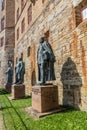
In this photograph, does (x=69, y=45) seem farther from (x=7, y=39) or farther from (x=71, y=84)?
(x=7, y=39)

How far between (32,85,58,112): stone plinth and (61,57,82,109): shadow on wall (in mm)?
772

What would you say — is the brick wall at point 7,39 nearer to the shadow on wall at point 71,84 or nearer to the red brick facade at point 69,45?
the red brick facade at point 69,45

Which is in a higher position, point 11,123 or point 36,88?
point 36,88

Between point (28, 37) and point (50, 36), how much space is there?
19.2 ft

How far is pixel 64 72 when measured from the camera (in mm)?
8773

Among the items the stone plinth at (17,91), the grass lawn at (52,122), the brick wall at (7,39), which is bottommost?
the grass lawn at (52,122)

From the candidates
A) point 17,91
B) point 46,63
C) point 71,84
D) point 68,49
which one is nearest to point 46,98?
point 71,84

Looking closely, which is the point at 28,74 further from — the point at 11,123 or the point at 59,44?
the point at 11,123

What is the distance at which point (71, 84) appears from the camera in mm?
8062

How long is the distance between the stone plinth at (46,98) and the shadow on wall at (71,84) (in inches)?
30.4

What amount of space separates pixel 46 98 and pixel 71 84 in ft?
4.27

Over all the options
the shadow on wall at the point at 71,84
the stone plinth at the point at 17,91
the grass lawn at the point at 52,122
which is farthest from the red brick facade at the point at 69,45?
the stone plinth at the point at 17,91

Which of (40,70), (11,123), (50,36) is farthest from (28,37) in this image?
(11,123)

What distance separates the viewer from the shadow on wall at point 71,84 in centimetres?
754
